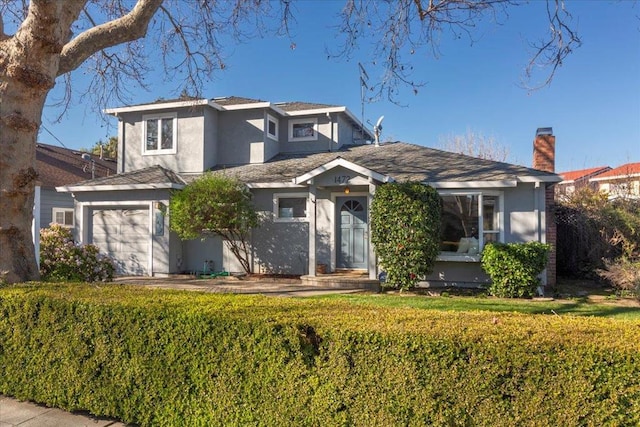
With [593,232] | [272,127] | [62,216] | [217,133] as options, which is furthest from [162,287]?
[62,216]

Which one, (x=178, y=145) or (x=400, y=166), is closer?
(x=400, y=166)

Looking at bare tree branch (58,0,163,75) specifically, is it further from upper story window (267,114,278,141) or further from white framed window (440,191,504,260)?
upper story window (267,114,278,141)

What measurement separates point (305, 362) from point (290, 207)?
1097 cm

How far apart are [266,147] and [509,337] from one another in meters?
14.3

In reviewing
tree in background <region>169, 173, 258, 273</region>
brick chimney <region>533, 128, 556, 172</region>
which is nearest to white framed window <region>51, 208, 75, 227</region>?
tree in background <region>169, 173, 258, 273</region>

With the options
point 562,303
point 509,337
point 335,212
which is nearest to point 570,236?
point 562,303

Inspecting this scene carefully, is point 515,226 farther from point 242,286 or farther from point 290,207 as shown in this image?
point 242,286

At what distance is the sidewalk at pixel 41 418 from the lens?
3639 mm

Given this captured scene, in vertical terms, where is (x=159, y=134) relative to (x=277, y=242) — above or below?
above

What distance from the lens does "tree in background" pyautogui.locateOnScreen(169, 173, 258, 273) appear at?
1246 cm

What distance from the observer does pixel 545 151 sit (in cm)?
1336

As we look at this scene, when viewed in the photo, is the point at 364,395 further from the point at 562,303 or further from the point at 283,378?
the point at 562,303

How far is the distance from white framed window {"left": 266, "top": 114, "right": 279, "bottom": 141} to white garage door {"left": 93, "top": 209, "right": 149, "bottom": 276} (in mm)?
5241

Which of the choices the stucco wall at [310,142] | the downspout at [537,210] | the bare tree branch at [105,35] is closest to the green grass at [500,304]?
the downspout at [537,210]
